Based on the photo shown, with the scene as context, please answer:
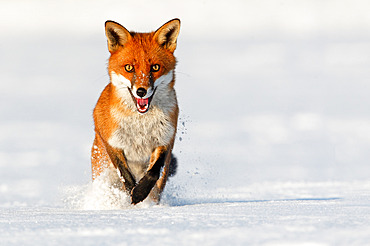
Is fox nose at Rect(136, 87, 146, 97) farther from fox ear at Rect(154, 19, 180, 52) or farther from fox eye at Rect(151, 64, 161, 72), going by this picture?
fox ear at Rect(154, 19, 180, 52)

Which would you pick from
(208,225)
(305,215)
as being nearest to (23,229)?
(208,225)

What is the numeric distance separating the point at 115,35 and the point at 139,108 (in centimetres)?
97

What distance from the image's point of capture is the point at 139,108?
6.27 metres

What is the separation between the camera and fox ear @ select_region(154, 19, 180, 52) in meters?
6.64

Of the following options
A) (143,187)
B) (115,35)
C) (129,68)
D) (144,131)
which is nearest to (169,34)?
(115,35)

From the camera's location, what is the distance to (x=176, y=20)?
669 cm

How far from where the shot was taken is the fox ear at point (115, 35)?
6.51 metres

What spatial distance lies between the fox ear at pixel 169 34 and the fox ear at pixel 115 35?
0.36 metres

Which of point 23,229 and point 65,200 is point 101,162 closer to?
point 65,200

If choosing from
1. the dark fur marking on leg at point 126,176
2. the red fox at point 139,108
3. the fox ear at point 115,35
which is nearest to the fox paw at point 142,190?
the red fox at point 139,108

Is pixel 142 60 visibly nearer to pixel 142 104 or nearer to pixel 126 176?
pixel 142 104

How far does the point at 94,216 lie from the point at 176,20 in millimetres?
2960

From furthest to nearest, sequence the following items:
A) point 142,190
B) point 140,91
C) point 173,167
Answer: point 173,167 < point 142,190 < point 140,91

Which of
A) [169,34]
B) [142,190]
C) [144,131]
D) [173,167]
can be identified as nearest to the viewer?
[142,190]
